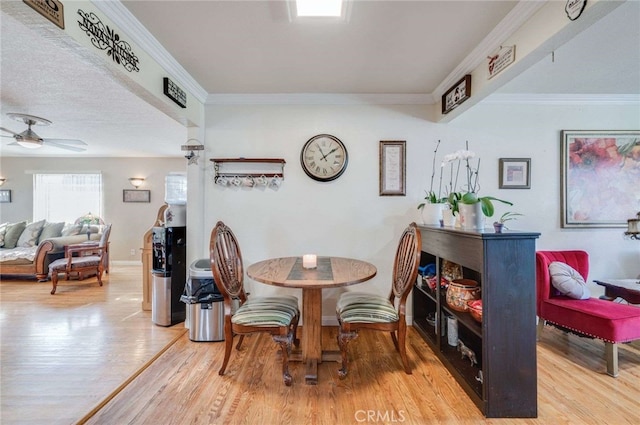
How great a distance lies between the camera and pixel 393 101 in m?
2.96

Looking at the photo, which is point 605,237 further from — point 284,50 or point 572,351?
point 284,50

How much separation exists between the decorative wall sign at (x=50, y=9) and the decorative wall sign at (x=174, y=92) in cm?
89

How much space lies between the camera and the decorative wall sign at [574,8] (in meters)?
1.35

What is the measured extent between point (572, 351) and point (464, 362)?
1.11 meters

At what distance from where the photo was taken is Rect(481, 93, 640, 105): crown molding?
291 cm

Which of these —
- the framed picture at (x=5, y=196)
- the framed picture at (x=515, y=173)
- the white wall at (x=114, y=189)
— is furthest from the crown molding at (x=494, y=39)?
the framed picture at (x=5, y=196)

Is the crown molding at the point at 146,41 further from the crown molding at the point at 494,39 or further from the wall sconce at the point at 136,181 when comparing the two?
the wall sconce at the point at 136,181

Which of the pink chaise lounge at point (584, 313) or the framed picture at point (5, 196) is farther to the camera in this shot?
the framed picture at point (5, 196)

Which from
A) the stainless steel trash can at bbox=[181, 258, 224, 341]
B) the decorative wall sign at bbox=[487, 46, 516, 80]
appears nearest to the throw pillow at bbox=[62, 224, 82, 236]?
the stainless steel trash can at bbox=[181, 258, 224, 341]

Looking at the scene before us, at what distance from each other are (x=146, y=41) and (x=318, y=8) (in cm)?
125

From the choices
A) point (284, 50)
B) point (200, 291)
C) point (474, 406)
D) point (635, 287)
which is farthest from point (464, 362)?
point (284, 50)

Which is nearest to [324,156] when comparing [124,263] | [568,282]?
[568,282]

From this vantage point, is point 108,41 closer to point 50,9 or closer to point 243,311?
point 50,9

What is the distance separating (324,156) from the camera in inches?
115
